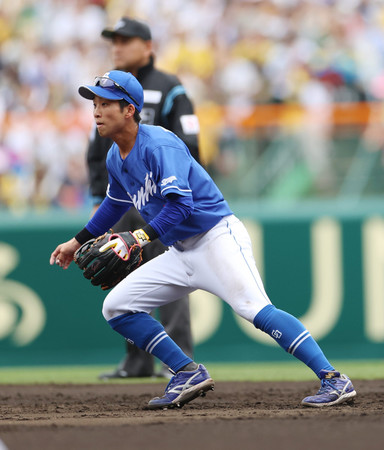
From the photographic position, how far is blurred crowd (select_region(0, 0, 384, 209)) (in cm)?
1008

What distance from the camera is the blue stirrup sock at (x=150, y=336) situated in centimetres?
500

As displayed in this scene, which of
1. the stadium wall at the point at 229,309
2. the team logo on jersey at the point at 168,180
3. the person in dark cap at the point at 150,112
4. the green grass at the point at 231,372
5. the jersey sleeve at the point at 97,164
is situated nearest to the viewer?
the team logo on jersey at the point at 168,180

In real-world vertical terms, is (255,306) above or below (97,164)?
below

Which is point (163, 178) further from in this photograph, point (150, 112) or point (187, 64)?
point (187, 64)

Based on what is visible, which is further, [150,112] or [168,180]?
[150,112]

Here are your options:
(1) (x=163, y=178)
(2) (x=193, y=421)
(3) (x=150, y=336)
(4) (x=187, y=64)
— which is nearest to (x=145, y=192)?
(1) (x=163, y=178)

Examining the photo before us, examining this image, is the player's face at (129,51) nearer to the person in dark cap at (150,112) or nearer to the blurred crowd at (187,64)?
the person in dark cap at (150,112)

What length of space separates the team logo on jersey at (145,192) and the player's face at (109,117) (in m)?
0.32

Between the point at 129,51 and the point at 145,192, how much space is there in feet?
6.66

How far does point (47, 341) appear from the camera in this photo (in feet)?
28.2

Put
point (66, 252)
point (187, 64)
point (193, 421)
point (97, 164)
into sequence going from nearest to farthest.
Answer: point (193, 421), point (66, 252), point (97, 164), point (187, 64)

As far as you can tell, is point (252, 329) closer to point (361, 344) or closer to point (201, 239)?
point (361, 344)

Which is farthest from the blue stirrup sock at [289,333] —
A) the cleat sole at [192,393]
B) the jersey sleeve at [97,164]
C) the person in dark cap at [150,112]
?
the jersey sleeve at [97,164]

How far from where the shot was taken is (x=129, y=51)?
6551 mm
